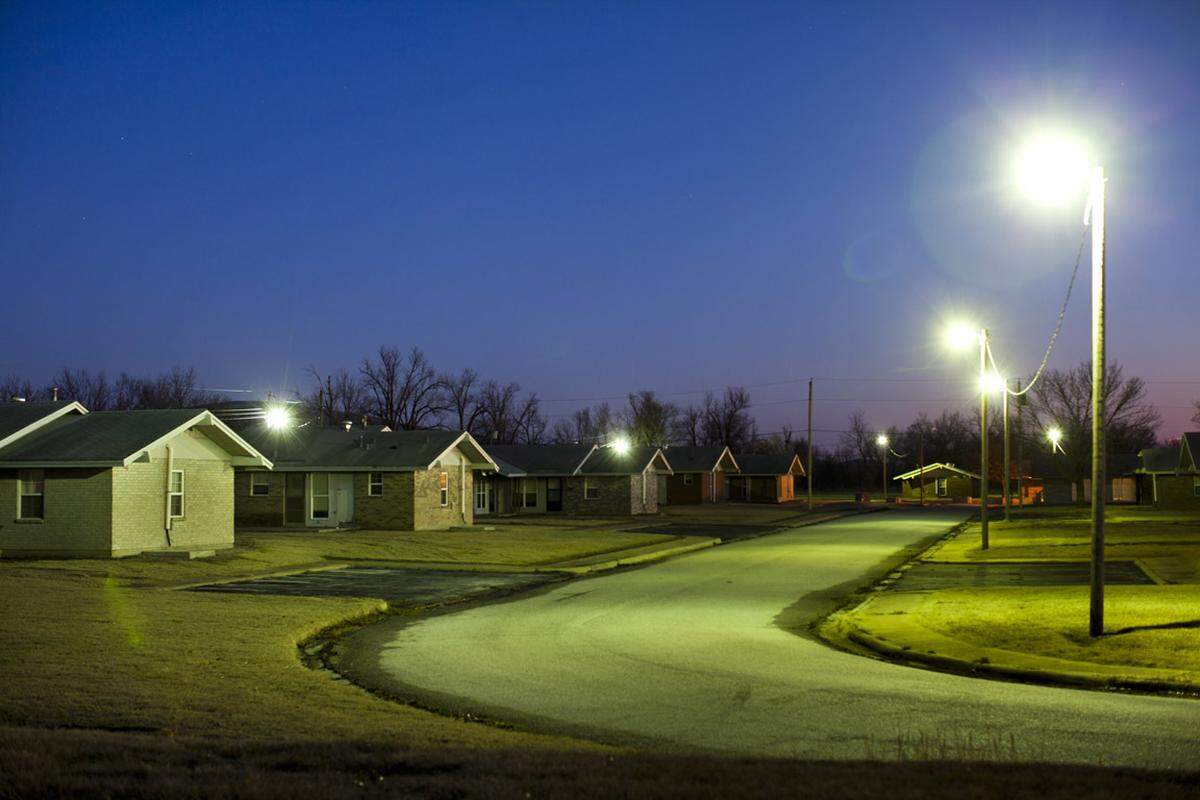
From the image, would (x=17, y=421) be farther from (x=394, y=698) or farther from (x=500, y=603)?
(x=394, y=698)

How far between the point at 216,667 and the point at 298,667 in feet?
3.00

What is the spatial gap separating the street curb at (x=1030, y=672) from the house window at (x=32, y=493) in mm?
21894

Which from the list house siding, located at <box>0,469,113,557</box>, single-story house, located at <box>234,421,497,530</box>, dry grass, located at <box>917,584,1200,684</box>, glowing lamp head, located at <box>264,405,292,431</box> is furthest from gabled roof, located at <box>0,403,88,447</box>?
dry grass, located at <box>917,584,1200,684</box>

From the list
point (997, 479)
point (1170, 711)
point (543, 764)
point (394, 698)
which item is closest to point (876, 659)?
point (1170, 711)

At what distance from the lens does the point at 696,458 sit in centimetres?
9325

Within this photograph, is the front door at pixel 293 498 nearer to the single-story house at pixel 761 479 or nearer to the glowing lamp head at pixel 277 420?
the glowing lamp head at pixel 277 420

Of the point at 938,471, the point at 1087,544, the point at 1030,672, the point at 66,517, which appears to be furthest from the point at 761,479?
the point at 1030,672

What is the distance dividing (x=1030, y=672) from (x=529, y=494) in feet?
188

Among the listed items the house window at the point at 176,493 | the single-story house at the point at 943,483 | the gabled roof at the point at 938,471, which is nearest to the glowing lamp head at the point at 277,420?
the house window at the point at 176,493

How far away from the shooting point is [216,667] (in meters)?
12.5

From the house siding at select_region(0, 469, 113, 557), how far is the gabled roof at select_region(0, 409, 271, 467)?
0.42 m

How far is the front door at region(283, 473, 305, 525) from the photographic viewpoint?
4662 cm

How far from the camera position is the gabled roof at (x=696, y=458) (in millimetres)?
92000

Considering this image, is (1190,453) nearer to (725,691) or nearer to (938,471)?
(938,471)
